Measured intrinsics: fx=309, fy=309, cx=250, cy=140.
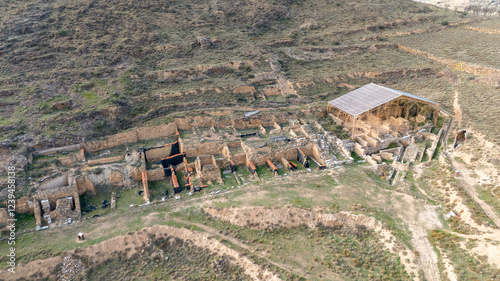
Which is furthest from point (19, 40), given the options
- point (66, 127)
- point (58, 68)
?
point (66, 127)

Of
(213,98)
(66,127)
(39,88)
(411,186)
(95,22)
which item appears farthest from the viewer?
(95,22)

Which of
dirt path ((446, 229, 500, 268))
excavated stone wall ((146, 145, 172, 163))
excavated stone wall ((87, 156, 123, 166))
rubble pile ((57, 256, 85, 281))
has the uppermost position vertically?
excavated stone wall ((87, 156, 123, 166))

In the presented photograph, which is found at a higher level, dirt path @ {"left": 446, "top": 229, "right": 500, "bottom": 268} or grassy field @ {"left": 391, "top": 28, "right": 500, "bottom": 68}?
grassy field @ {"left": 391, "top": 28, "right": 500, "bottom": 68}

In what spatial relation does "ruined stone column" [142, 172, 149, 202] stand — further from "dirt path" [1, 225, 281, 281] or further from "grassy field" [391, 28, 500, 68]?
"grassy field" [391, 28, 500, 68]

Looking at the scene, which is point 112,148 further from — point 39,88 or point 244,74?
point 244,74

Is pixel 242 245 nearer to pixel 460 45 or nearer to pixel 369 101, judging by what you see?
pixel 369 101

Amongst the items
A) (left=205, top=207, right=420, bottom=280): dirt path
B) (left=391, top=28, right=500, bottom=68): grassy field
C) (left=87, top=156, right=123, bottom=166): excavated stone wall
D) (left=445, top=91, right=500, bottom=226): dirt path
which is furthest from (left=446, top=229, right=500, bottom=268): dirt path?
(left=391, top=28, right=500, bottom=68): grassy field
